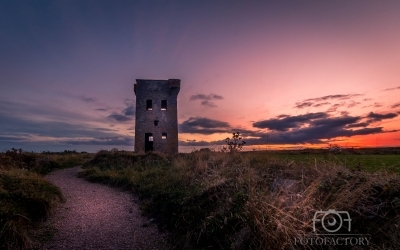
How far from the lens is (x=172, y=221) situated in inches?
234

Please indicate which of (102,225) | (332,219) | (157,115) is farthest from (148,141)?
(332,219)

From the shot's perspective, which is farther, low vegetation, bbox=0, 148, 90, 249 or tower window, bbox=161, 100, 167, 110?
tower window, bbox=161, 100, 167, 110

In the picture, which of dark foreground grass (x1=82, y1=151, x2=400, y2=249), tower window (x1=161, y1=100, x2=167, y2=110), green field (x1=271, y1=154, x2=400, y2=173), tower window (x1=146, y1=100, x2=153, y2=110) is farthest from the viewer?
tower window (x1=161, y1=100, x2=167, y2=110)

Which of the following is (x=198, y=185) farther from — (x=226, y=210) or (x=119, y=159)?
(x=119, y=159)

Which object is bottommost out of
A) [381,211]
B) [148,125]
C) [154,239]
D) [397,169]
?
[154,239]

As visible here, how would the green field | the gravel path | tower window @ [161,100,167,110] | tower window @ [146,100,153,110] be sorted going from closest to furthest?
the gravel path < the green field < tower window @ [146,100,153,110] < tower window @ [161,100,167,110]

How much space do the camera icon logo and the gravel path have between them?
2.96 meters

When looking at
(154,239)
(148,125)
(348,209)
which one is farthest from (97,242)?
(148,125)

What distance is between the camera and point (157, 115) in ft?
85.1

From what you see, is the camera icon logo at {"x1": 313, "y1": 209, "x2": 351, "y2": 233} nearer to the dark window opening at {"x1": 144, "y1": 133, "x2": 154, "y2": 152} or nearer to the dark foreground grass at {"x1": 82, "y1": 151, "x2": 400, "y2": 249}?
the dark foreground grass at {"x1": 82, "y1": 151, "x2": 400, "y2": 249}

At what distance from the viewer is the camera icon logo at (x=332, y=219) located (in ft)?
13.5

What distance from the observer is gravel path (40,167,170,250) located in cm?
520

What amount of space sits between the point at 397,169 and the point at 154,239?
22.4 ft

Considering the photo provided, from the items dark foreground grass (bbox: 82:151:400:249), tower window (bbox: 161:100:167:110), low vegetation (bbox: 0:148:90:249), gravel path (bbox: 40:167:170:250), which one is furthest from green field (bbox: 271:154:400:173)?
tower window (bbox: 161:100:167:110)
